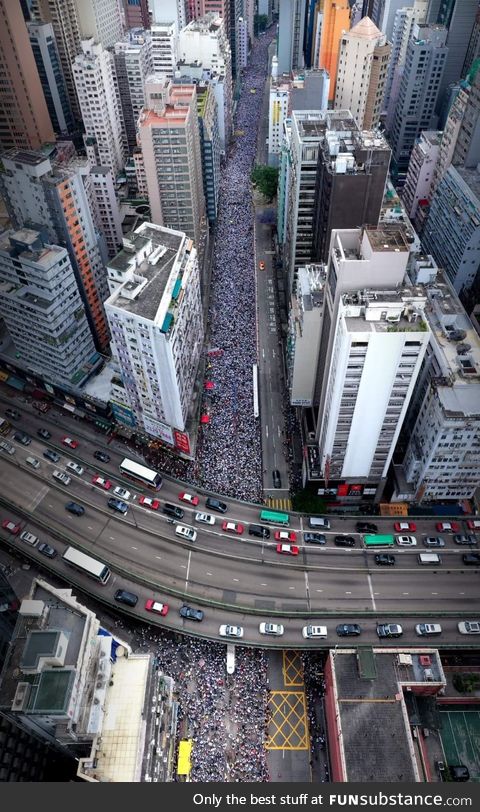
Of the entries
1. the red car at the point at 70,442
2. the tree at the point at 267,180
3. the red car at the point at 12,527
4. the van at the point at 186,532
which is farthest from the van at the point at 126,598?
the tree at the point at 267,180

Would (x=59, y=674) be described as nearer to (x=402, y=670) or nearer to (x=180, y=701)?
(x=180, y=701)

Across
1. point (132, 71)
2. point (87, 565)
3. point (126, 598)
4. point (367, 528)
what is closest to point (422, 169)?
point (132, 71)

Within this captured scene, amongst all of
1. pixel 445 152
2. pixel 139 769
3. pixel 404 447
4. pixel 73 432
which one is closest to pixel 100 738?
pixel 139 769

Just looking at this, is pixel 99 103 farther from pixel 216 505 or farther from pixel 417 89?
pixel 216 505

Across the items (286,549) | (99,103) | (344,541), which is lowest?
(286,549)

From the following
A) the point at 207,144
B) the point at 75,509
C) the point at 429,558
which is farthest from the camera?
the point at 207,144
